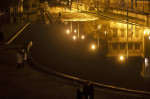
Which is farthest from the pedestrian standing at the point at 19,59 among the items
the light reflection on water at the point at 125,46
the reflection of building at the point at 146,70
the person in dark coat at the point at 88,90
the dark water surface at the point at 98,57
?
the person in dark coat at the point at 88,90

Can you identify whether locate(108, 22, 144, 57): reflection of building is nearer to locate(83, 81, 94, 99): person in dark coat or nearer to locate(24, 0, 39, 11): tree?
locate(83, 81, 94, 99): person in dark coat

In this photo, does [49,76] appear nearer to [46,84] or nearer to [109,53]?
[46,84]

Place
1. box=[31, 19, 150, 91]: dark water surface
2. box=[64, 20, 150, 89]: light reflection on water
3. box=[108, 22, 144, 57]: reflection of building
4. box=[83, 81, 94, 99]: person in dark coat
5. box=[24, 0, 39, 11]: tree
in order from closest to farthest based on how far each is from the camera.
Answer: box=[83, 81, 94, 99]: person in dark coat → box=[31, 19, 150, 91]: dark water surface → box=[64, 20, 150, 89]: light reflection on water → box=[108, 22, 144, 57]: reflection of building → box=[24, 0, 39, 11]: tree

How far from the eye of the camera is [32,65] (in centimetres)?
1802

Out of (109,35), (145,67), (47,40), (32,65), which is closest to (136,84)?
(145,67)

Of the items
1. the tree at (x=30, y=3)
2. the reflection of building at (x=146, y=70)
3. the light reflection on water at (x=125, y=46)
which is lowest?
the reflection of building at (x=146, y=70)

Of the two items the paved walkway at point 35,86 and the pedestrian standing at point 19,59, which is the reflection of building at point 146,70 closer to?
the paved walkway at point 35,86

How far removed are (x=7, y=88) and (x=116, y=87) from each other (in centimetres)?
492

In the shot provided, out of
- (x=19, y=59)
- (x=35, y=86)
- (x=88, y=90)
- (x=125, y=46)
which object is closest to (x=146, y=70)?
(x=35, y=86)

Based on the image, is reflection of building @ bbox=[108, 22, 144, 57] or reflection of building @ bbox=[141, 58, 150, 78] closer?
reflection of building @ bbox=[141, 58, 150, 78]

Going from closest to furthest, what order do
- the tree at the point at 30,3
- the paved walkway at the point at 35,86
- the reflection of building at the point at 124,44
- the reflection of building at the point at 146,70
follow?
the paved walkway at the point at 35,86 < the reflection of building at the point at 146,70 < the reflection of building at the point at 124,44 < the tree at the point at 30,3

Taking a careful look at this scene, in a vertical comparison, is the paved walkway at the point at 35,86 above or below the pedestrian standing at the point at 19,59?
below

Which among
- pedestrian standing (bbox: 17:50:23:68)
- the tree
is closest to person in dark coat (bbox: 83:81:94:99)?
pedestrian standing (bbox: 17:50:23:68)

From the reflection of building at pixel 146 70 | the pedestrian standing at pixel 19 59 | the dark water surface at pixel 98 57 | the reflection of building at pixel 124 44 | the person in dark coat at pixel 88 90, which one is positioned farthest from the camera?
the reflection of building at pixel 124 44
